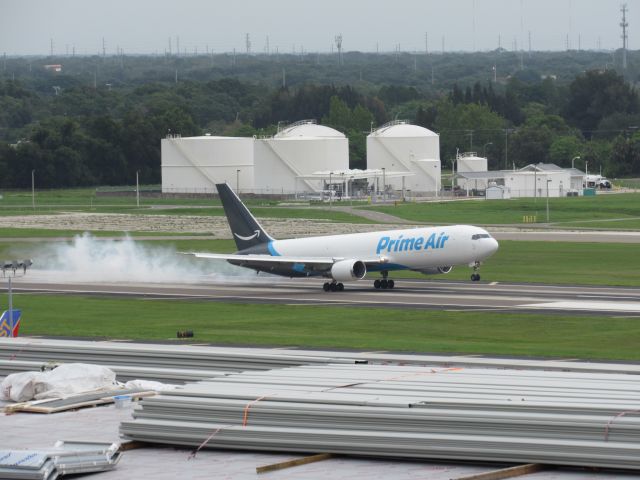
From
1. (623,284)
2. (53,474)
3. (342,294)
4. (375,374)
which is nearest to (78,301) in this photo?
(342,294)

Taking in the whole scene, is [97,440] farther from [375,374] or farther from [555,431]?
[555,431]

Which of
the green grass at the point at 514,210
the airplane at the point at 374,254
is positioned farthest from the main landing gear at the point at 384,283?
the green grass at the point at 514,210


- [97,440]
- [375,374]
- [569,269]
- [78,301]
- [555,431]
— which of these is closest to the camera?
[555,431]

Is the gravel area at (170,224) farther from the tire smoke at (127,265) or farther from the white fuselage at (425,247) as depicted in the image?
the white fuselage at (425,247)

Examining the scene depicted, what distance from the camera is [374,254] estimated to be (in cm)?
8544

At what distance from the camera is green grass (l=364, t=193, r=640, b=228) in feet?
531

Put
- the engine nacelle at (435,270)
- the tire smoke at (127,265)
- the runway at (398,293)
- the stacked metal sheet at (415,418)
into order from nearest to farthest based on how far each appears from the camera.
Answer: the stacked metal sheet at (415,418) < the runway at (398,293) < the engine nacelle at (435,270) < the tire smoke at (127,265)

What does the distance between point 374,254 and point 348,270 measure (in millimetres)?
2696

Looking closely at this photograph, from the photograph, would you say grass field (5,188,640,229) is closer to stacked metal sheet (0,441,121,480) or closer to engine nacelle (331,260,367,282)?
engine nacelle (331,260,367,282)

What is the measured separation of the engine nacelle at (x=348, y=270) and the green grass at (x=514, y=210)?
231 feet

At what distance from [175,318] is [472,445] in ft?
140

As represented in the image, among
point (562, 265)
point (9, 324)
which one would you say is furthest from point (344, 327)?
point (562, 265)

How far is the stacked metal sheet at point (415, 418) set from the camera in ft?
85.3

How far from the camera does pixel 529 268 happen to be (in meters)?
98.3
